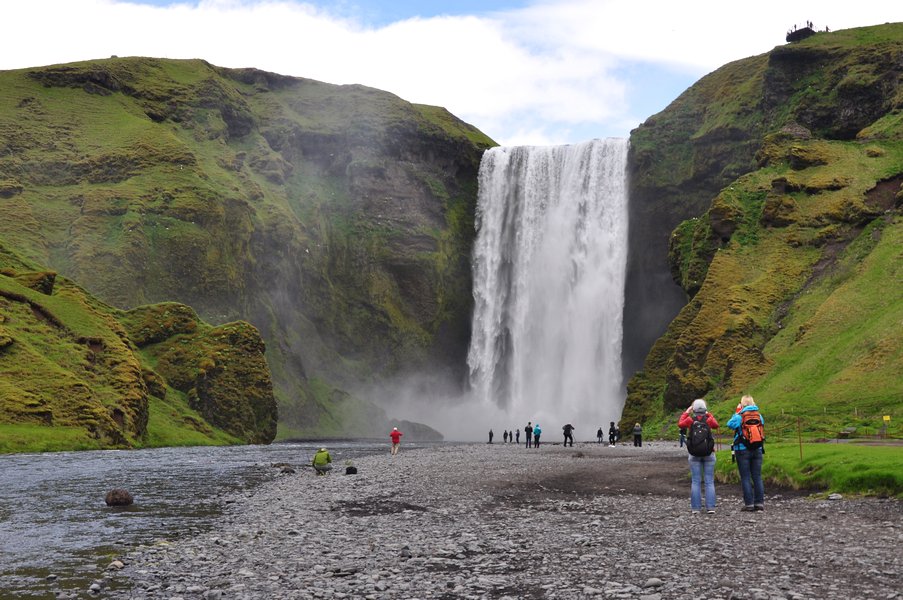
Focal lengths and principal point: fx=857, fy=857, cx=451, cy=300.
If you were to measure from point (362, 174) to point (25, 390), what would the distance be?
86.3m

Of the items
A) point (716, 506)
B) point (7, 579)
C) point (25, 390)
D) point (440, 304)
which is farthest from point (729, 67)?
point (7, 579)

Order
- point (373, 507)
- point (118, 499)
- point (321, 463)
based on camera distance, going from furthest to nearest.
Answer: point (321, 463) → point (118, 499) → point (373, 507)

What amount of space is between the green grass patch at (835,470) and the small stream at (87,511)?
1604 centimetres

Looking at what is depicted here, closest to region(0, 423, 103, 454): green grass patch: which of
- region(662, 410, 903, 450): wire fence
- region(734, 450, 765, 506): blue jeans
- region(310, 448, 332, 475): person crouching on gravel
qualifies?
region(310, 448, 332, 475): person crouching on gravel

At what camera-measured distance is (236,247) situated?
419ft

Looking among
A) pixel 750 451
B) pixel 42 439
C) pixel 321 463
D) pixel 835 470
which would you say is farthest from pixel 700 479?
pixel 42 439

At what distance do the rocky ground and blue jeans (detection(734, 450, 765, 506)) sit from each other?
532 mm

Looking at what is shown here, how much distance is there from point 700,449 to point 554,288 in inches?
3689

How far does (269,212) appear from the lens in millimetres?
136000

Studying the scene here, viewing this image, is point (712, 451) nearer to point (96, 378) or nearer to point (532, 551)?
point (532, 551)

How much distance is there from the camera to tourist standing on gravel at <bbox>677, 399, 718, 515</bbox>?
64.1 ft

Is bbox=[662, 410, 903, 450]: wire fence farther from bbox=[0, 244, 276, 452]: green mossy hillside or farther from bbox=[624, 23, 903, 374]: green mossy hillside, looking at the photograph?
bbox=[0, 244, 276, 452]: green mossy hillside

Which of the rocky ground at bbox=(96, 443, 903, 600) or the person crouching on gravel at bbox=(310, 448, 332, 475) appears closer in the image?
the rocky ground at bbox=(96, 443, 903, 600)

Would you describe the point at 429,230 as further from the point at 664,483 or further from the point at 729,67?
the point at 664,483
